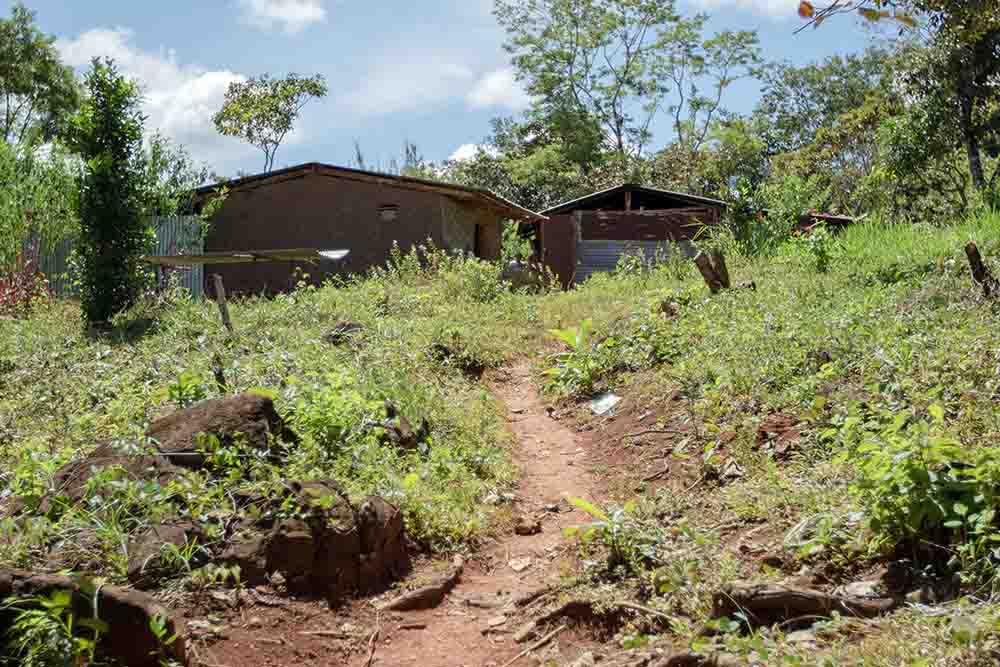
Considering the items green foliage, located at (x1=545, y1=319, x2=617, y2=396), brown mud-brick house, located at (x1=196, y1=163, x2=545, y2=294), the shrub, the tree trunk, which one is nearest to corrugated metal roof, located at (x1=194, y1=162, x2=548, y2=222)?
brown mud-brick house, located at (x1=196, y1=163, x2=545, y2=294)

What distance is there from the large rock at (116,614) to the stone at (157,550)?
585 mm

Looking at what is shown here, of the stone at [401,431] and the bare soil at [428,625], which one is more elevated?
the stone at [401,431]

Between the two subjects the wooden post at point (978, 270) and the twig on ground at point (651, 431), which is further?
the wooden post at point (978, 270)

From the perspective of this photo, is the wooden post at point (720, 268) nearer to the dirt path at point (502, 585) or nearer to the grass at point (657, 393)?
the grass at point (657, 393)

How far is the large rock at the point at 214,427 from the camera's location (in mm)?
5078

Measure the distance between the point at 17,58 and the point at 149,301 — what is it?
749 inches

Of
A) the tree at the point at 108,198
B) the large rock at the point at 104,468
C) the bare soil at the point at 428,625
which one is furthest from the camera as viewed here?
the tree at the point at 108,198

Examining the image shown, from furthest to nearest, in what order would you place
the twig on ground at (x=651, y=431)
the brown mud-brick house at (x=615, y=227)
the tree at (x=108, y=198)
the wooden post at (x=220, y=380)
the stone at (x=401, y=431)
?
the brown mud-brick house at (x=615, y=227) < the tree at (x=108, y=198) < the twig on ground at (x=651, y=431) < the wooden post at (x=220, y=380) < the stone at (x=401, y=431)

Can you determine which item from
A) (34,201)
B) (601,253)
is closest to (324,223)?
(34,201)

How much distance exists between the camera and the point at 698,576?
4207 millimetres

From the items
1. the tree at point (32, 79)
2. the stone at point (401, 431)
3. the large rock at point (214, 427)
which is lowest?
the stone at point (401, 431)

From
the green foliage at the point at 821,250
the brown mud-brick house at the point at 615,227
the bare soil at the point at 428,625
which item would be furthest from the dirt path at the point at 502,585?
the brown mud-brick house at the point at 615,227

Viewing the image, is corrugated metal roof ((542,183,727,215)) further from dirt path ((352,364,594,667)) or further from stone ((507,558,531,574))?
stone ((507,558,531,574))

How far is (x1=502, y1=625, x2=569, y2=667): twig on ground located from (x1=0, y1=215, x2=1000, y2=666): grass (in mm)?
427
